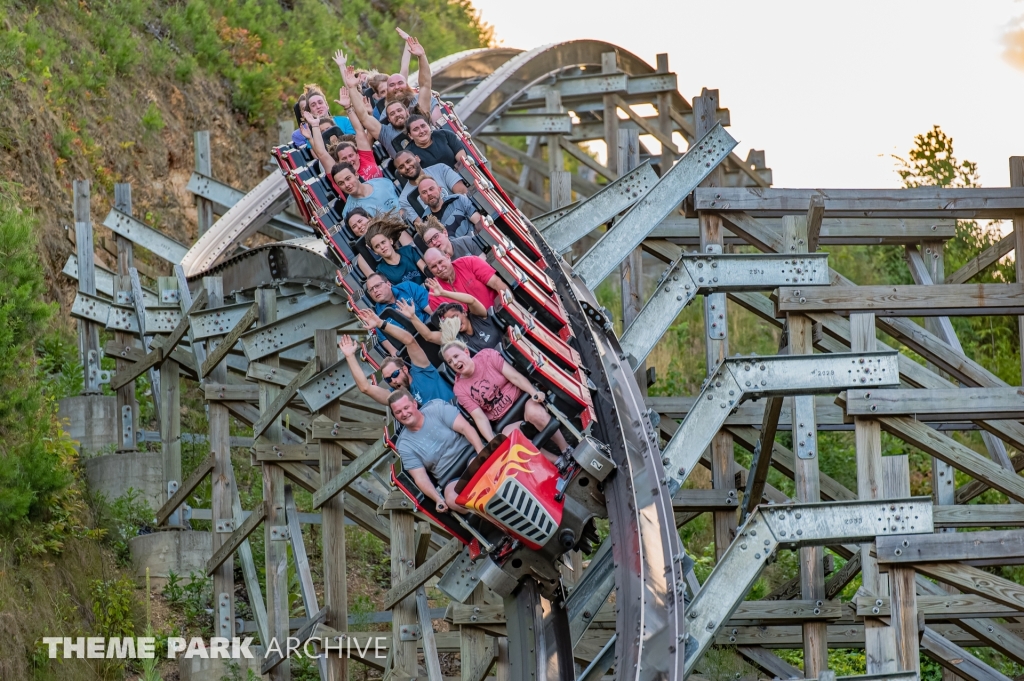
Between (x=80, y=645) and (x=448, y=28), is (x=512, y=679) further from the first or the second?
(x=448, y=28)

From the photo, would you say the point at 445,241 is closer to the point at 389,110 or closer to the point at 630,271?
the point at 389,110

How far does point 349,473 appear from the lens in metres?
9.52

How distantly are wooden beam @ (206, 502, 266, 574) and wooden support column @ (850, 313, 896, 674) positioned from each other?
4431 millimetres

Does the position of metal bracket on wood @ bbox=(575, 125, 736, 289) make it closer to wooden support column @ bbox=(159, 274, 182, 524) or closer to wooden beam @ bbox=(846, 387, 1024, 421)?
wooden beam @ bbox=(846, 387, 1024, 421)

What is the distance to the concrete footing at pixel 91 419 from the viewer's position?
12.8 m

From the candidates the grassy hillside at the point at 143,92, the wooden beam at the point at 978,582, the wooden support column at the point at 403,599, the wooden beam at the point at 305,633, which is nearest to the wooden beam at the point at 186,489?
the wooden beam at the point at 305,633

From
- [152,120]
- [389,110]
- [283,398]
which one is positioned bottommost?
[283,398]

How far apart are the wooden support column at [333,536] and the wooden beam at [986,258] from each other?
13.8 feet

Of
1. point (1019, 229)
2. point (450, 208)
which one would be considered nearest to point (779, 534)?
point (1019, 229)

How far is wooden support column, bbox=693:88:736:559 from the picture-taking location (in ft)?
29.0

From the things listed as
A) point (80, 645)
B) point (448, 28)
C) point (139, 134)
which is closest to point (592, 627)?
point (80, 645)

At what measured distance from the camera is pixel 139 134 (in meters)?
17.5

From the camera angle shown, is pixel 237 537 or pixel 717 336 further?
pixel 237 537

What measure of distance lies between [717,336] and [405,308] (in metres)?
1.93
